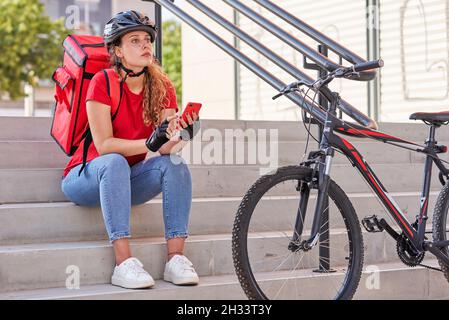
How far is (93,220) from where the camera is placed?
10.6 ft

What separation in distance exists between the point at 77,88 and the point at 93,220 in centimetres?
60

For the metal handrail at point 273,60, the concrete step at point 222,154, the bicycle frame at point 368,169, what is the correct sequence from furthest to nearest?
1. the concrete step at point 222,154
2. the metal handrail at point 273,60
3. the bicycle frame at point 368,169

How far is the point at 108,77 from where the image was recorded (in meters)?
A: 3.15

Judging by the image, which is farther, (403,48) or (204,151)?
(403,48)

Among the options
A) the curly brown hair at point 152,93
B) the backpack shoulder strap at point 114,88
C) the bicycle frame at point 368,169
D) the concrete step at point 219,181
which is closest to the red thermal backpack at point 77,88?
the backpack shoulder strap at point 114,88

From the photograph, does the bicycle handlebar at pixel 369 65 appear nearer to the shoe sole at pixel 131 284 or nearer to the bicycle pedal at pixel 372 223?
the bicycle pedal at pixel 372 223

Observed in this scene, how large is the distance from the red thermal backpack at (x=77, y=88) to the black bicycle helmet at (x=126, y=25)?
0.15m

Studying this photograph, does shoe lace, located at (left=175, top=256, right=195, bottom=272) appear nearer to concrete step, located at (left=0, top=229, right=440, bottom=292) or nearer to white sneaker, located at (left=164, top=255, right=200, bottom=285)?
white sneaker, located at (left=164, top=255, right=200, bottom=285)

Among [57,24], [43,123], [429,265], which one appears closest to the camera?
[429,265]

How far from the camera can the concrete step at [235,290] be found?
9.24 feet

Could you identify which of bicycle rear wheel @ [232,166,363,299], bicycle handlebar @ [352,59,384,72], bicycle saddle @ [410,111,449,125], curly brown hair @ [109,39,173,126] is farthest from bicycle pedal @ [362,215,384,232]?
curly brown hair @ [109,39,173,126]
